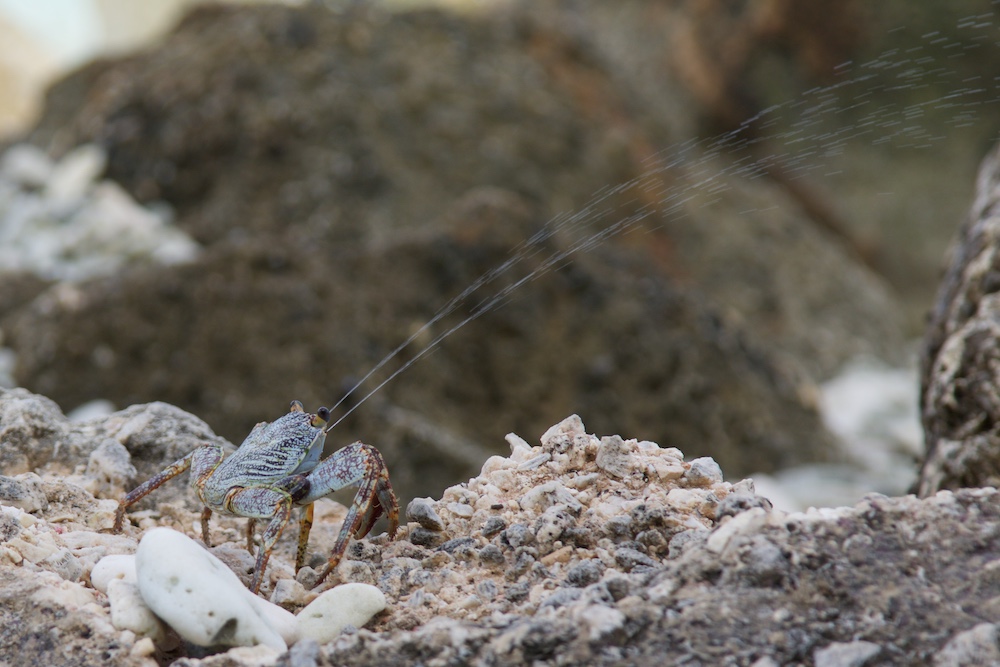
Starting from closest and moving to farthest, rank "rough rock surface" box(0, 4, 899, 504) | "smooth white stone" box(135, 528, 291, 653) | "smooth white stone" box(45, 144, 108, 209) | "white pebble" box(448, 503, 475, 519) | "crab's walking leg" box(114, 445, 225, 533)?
"smooth white stone" box(135, 528, 291, 653) → "white pebble" box(448, 503, 475, 519) → "crab's walking leg" box(114, 445, 225, 533) → "rough rock surface" box(0, 4, 899, 504) → "smooth white stone" box(45, 144, 108, 209)

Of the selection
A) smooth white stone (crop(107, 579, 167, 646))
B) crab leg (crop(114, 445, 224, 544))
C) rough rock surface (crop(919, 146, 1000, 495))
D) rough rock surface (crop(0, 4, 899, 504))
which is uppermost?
rough rock surface (crop(0, 4, 899, 504))

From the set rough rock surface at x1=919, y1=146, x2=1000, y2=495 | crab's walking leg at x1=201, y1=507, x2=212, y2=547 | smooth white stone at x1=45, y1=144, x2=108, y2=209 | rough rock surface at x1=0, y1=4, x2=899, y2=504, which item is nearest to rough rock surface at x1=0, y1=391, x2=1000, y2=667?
crab's walking leg at x1=201, y1=507, x2=212, y2=547

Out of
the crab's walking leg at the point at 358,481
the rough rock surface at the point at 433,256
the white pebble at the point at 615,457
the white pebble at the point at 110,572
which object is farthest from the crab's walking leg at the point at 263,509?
the rough rock surface at the point at 433,256

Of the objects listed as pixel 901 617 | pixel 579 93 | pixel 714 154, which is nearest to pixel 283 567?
pixel 901 617

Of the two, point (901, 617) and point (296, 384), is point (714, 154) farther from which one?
point (901, 617)

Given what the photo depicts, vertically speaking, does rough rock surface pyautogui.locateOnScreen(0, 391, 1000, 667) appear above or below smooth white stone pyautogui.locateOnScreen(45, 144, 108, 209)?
below

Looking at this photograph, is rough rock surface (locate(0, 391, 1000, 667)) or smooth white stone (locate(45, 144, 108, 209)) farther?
smooth white stone (locate(45, 144, 108, 209))

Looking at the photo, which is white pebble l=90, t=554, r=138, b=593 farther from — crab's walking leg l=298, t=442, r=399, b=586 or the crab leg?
crab's walking leg l=298, t=442, r=399, b=586

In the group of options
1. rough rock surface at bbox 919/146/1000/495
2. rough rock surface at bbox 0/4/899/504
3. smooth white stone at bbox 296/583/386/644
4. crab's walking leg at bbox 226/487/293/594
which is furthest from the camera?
rough rock surface at bbox 0/4/899/504
